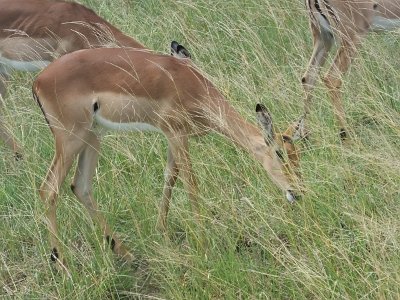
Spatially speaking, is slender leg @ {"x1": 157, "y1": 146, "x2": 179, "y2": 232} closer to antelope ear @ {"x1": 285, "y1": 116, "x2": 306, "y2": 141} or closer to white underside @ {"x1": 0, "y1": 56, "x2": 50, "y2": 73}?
antelope ear @ {"x1": 285, "y1": 116, "x2": 306, "y2": 141}

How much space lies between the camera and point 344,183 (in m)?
4.00

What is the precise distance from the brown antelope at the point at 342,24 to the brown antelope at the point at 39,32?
1.36 meters

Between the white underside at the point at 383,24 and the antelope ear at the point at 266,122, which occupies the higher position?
the antelope ear at the point at 266,122

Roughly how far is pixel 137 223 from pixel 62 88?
730 millimetres

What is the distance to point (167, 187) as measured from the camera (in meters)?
4.41

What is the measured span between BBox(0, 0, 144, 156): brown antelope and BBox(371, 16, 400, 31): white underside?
1.73 meters

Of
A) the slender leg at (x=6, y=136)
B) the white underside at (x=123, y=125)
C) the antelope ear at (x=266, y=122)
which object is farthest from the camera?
the slender leg at (x=6, y=136)

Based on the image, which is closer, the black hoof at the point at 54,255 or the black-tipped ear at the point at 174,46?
the black hoof at the point at 54,255

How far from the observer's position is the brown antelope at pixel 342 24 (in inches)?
220

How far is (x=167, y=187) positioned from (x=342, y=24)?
1904mm

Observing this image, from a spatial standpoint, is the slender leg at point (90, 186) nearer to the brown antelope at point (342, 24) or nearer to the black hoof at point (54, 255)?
the black hoof at point (54, 255)

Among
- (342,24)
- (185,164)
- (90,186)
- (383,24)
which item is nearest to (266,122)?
(185,164)

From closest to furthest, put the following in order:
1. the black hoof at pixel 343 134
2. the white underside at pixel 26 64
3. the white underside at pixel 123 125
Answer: the white underside at pixel 123 125 → the black hoof at pixel 343 134 → the white underside at pixel 26 64

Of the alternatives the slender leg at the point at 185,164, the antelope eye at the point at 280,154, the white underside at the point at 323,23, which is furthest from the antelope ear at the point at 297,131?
the white underside at the point at 323,23
